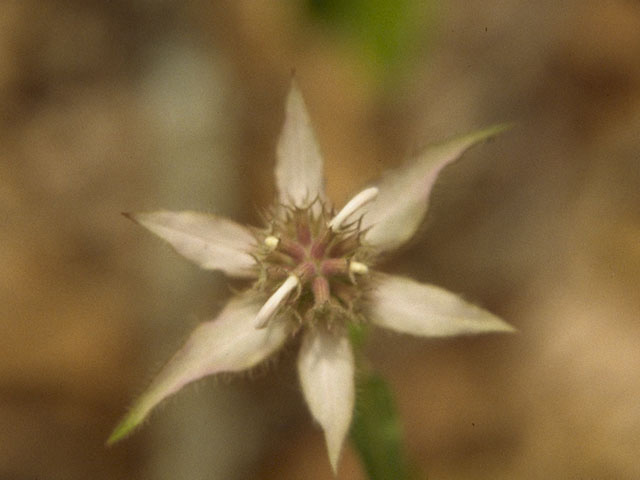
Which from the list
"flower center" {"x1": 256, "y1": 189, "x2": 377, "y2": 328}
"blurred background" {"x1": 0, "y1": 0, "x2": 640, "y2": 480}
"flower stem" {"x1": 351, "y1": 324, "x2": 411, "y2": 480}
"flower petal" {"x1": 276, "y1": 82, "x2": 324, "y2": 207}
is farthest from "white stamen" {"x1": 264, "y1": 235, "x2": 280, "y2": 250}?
"blurred background" {"x1": 0, "y1": 0, "x2": 640, "y2": 480}

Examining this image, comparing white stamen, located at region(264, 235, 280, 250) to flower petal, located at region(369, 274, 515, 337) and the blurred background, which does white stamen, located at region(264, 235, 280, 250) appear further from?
the blurred background

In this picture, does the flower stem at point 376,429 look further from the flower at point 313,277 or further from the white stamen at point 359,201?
the white stamen at point 359,201

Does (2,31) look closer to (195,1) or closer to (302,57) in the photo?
(195,1)

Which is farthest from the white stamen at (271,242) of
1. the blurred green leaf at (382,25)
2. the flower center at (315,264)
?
the blurred green leaf at (382,25)

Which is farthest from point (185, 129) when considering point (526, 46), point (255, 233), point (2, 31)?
point (255, 233)

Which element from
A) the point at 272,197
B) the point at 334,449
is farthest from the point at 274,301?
the point at 272,197

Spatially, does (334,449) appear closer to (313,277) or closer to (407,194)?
(313,277)
